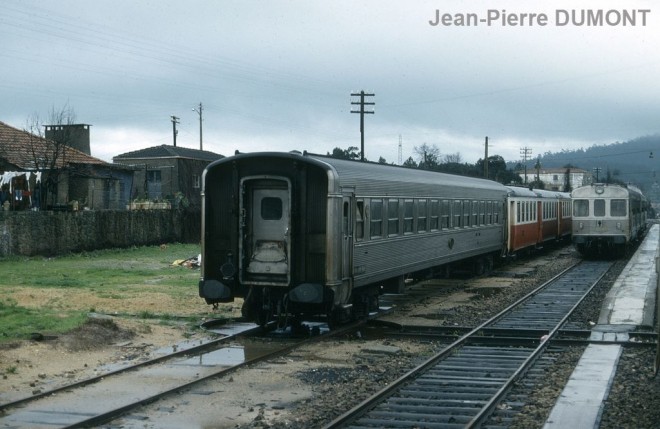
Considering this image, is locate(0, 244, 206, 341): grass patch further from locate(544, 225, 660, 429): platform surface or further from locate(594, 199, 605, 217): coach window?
locate(594, 199, 605, 217): coach window

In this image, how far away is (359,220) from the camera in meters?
15.1

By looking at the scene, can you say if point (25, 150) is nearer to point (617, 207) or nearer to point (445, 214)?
point (445, 214)

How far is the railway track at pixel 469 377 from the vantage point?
9.31 meters

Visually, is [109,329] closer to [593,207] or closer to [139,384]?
[139,384]

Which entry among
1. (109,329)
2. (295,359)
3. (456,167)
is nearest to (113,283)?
(109,329)

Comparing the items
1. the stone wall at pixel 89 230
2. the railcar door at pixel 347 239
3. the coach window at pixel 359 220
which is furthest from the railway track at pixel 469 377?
the stone wall at pixel 89 230

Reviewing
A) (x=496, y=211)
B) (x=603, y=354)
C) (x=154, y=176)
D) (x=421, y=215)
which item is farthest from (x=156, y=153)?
(x=603, y=354)

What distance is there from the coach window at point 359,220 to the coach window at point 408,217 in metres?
2.85

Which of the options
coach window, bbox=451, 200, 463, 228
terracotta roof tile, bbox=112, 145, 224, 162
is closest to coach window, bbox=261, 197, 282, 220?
coach window, bbox=451, 200, 463, 228

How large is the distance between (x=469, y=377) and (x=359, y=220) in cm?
434

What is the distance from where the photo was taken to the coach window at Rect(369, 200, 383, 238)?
15855mm

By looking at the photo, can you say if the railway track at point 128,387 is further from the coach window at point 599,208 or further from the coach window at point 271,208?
the coach window at point 599,208

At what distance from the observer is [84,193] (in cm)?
4306

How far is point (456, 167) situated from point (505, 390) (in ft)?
233
